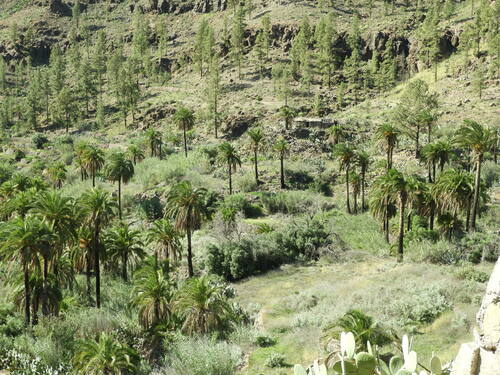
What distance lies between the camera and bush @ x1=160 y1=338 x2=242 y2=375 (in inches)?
661

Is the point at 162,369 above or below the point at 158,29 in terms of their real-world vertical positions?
below

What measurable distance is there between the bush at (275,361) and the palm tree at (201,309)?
5223 mm

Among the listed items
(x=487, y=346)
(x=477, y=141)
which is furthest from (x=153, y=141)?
(x=487, y=346)

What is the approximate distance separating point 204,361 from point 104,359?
4.01 m

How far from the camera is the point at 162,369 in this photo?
18406 mm

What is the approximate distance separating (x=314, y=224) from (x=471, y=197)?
13.2 metres

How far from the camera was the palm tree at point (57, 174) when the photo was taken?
200 feet

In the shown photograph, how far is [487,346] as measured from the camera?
390cm

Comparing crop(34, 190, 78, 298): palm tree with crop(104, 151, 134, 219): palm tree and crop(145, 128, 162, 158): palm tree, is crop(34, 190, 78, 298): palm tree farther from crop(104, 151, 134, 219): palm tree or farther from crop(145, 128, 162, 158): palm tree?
crop(145, 128, 162, 158): palm tree

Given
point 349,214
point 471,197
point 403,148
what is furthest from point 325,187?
point 471,197

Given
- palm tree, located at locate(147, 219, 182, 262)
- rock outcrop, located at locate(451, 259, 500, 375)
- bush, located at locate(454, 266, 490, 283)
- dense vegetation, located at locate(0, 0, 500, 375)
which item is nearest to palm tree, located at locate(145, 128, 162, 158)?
dense vegetation, located at locate(0, 0, 500, 375)

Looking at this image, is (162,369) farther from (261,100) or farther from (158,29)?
(158,29)

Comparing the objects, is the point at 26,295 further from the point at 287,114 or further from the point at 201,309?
the point at 287,114

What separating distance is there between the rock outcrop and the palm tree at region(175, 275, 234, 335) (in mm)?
19046
